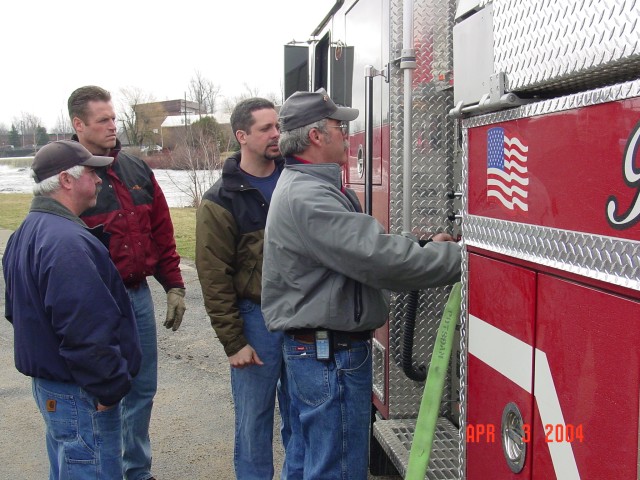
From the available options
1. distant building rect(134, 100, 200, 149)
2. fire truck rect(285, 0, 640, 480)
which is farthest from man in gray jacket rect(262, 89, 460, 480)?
distant building rect(134, 100, 200, 149)

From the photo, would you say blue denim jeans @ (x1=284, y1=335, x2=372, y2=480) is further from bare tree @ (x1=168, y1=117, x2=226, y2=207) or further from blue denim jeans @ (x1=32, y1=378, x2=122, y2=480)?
bare tree @ (x1=168, y1=117, x2=226, y2=207)

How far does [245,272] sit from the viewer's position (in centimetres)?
318

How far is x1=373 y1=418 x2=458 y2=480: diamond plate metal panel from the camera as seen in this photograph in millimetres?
2732

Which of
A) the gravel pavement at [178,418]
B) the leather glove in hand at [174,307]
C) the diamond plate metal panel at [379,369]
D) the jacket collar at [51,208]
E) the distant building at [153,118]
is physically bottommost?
the gravel pavement at [178,418]

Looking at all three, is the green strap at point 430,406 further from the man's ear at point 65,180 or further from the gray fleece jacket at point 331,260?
the man's ear at point 65,180

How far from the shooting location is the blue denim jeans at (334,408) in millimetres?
2488

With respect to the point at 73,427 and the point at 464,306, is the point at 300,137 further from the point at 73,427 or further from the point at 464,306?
the point at 73,427

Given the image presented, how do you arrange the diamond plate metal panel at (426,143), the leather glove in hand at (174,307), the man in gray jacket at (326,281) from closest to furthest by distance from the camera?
the man in gray jacket at (326,281) → the diamond plate metal panel at (426,143) → the leather glove in hand at (174,307)

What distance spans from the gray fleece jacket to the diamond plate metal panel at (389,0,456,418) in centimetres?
51

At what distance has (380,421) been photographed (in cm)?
322

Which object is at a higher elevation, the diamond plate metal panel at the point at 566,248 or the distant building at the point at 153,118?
the distant building at the point at 153,118

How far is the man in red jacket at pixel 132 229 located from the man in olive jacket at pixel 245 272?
1.46 ft

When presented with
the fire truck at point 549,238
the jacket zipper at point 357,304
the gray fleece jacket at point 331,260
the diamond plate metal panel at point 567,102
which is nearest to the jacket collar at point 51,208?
the gray fleece jacket at point 331,260

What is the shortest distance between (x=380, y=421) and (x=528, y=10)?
7.13 ft
